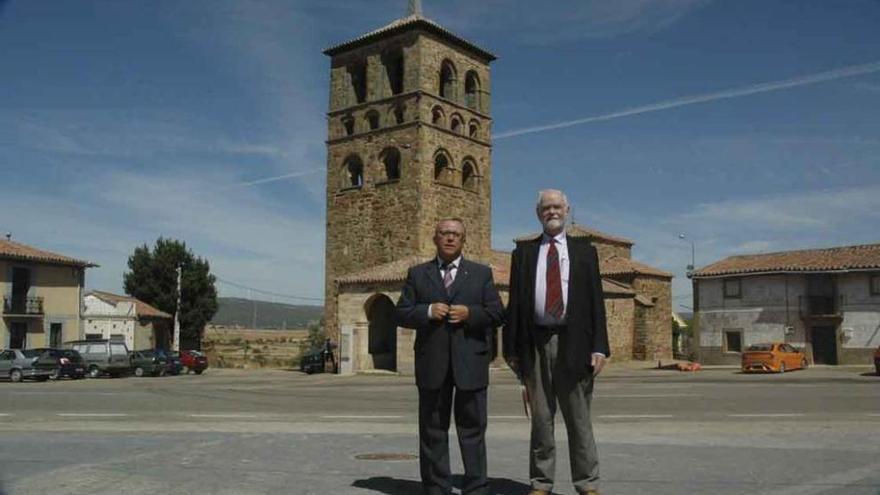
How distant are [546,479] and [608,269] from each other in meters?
43.0

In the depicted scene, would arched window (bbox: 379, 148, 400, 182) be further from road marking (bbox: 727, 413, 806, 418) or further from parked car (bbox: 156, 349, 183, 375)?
road marking (bbox: 727, 413, 806, 418)

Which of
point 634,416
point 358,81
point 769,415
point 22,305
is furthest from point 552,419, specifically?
point 22,305

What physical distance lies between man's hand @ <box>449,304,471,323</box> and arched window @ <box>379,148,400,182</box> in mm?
36093

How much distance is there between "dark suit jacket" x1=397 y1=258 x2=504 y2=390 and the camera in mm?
5215

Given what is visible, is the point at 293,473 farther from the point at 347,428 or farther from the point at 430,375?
the point at 347,428

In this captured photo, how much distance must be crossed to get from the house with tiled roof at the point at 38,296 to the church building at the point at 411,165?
13.9 metres

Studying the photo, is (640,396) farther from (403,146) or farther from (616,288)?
(616,288)

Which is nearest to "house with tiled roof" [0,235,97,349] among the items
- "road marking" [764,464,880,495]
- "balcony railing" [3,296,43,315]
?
"balcony railing" [3,296,43,315]

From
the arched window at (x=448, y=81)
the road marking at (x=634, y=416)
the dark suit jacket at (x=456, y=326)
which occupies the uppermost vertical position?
the arched window at (x=448, y=81)

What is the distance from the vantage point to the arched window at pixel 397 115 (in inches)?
1606

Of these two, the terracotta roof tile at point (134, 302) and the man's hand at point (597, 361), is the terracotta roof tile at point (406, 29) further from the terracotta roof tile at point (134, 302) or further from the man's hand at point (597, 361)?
the man's hand at point (597, 361)

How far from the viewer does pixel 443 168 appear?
1651 inches

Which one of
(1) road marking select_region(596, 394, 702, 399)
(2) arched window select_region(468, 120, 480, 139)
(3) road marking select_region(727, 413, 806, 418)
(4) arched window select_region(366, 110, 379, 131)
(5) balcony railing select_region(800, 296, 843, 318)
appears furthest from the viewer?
(2) arched window select_region(468, 120, 480, 139)

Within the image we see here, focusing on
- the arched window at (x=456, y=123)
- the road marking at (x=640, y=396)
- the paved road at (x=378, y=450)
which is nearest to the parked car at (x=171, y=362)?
the arched window at (x=456, y=123)
